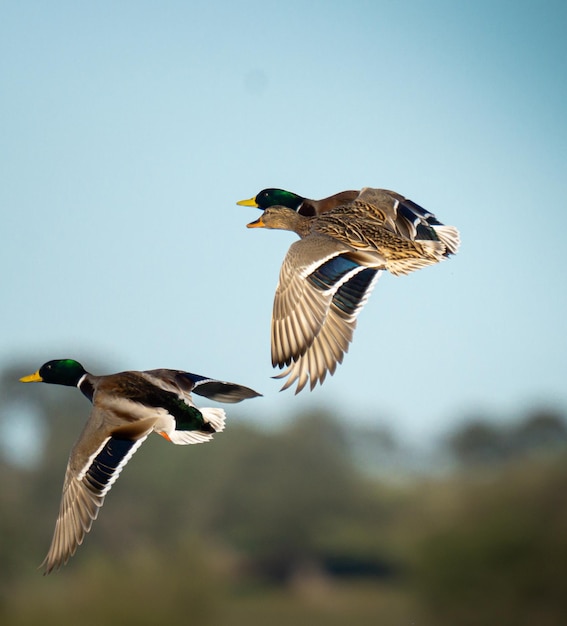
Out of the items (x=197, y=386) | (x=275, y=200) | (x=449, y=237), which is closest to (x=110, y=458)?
(x=197, y=386)

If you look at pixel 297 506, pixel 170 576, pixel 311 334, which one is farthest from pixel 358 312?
pixel 297 506

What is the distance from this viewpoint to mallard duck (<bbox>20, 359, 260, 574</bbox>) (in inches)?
137

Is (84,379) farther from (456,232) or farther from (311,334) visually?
(456,232)

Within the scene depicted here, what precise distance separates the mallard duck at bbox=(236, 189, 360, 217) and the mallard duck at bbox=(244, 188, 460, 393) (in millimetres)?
260

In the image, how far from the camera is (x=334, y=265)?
385 centimetres

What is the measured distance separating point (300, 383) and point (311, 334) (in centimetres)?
28

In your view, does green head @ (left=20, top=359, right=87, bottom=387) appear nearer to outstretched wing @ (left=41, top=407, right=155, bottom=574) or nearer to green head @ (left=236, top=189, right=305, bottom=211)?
outstretched wing @ (left=41, top=407, right=155, bottom=574)

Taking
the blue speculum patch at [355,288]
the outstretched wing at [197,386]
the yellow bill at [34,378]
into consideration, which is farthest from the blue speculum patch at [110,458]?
the blue speculum patch at [355,288]

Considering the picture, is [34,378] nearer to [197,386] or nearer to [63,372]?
[63,372]

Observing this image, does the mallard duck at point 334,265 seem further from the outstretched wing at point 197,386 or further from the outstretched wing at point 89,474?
the outstretched wing at point 89,474

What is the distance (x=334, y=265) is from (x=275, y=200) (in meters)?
1.06

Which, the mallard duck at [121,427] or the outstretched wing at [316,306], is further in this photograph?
the outstretched wing at [316,306]

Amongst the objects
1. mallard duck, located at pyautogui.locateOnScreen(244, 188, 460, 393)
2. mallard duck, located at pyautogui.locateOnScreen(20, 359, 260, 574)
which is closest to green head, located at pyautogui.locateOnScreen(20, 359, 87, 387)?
mallard duck, located at pyautogui.locateOnScreen(20, 359, 260, 574)

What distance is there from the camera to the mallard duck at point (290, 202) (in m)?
4.78
